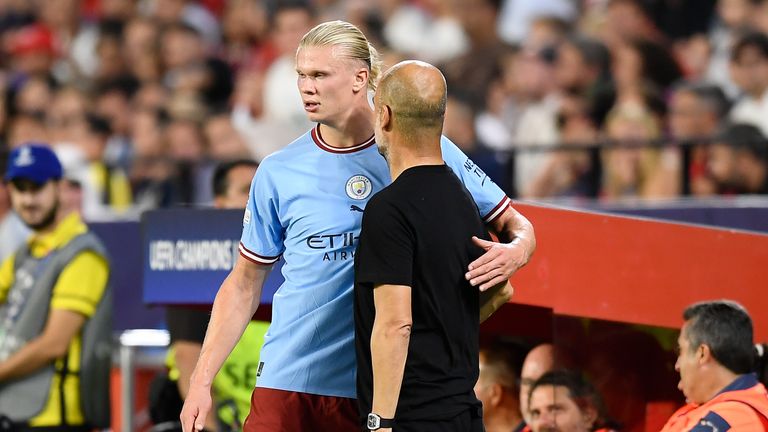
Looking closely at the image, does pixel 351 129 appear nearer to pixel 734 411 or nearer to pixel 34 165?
pixel 734 411

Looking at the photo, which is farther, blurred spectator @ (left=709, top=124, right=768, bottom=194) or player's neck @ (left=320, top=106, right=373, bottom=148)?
blurred spectator @ (left=709, top=124, right=768, bottom=194)

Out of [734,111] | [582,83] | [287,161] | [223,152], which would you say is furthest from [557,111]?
[287,161]

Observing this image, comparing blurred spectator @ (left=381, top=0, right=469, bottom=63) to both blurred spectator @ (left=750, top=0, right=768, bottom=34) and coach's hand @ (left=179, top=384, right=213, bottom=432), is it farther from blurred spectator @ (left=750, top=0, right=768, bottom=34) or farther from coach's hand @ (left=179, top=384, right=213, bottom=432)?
coach's hand @ (left=179, top=384, right=213, bottom=432)

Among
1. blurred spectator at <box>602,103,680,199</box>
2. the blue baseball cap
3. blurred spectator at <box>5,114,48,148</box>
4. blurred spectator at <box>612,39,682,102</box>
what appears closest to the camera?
the blue baseball cap

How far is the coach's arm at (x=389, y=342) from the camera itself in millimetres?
3609

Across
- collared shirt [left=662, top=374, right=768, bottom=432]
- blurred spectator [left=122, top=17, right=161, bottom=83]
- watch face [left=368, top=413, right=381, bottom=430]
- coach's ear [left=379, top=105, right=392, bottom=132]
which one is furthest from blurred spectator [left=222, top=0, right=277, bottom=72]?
watch face [left=368, top=413, right=381, bottom=430]

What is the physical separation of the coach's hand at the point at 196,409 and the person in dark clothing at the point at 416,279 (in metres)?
0.53

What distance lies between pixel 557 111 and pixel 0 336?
4.33 m

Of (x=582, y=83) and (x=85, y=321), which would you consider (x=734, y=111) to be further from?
(x=85, y=321)

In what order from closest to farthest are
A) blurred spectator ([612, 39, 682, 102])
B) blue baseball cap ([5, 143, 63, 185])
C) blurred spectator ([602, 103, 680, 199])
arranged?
1. blue baseball cap ([5, 143, 63, 185])
2. blurred spectator ([602, 103, 680, 199])
3. blurred spectator ([612, 39, 682, 102])

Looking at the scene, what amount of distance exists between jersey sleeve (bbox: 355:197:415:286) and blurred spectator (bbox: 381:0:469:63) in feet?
25.7

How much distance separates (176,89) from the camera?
12.5 m

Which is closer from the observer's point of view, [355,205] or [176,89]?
[355,205]

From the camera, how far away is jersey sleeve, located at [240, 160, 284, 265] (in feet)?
13.8
